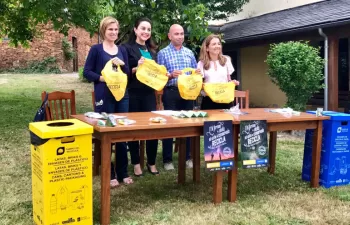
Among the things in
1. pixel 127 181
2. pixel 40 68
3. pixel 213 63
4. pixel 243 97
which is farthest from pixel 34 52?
pixel 127 181

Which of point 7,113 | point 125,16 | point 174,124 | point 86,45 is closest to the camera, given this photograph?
point 174,124

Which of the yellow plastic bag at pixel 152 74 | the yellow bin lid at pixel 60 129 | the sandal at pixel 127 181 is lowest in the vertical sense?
the sandal at pixel 127 181

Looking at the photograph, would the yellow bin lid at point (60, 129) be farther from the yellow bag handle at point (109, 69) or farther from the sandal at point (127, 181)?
the sandal at point (127, 181)

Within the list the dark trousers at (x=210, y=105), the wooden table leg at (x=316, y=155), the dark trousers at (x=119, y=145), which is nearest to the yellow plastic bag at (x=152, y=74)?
the dark trousers at (x=119, y=145)

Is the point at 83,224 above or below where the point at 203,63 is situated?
below

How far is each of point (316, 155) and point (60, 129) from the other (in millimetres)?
2659

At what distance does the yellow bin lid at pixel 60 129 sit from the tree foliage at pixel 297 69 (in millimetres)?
5522

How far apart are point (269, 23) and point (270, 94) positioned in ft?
7.16

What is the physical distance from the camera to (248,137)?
373 centimetres

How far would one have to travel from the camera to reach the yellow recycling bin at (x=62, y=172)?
290 cm

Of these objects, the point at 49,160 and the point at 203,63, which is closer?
the point at 49,160

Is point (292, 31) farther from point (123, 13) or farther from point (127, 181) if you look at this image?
point (127, 181)

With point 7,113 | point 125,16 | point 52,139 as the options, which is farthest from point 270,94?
point 52,139

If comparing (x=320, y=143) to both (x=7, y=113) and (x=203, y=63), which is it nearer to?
(x=203, y=63)
